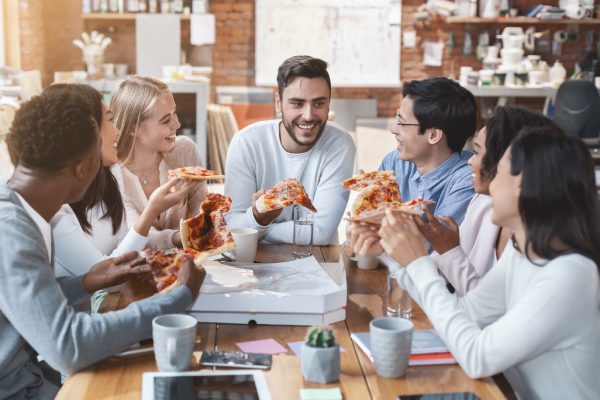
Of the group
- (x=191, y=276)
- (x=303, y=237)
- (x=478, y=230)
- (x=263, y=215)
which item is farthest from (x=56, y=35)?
(x=191, y=276)

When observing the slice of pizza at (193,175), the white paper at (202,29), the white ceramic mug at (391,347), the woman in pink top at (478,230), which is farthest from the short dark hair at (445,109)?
the white paper at (202,29)

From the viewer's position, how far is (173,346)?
151 cm

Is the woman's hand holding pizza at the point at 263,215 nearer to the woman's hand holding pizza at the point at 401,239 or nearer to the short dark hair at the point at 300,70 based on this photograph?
the short dark hair at the point at 300,70

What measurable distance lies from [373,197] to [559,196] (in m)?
0.79

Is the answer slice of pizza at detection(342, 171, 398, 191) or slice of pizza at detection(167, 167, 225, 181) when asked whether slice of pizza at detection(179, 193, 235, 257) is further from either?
slice of pizza at detection(342, 171, 398, 191)

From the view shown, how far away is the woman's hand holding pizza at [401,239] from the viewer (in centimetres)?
172

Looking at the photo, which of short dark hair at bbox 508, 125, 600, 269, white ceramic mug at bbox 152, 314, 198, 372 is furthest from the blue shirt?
white ceramic mug at bbox 152, 314, 198, 372

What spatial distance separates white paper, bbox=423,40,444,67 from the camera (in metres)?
A: 8.19

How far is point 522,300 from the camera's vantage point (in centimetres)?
150

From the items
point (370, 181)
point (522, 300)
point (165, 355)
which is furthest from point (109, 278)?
point (522, 300)

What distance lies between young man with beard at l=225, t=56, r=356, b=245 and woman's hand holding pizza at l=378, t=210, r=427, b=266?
111 cm

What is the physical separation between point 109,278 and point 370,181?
0.85 m

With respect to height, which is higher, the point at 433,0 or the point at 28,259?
the point at 433,0

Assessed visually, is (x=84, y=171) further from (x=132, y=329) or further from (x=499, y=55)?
(x=499, y=55)
